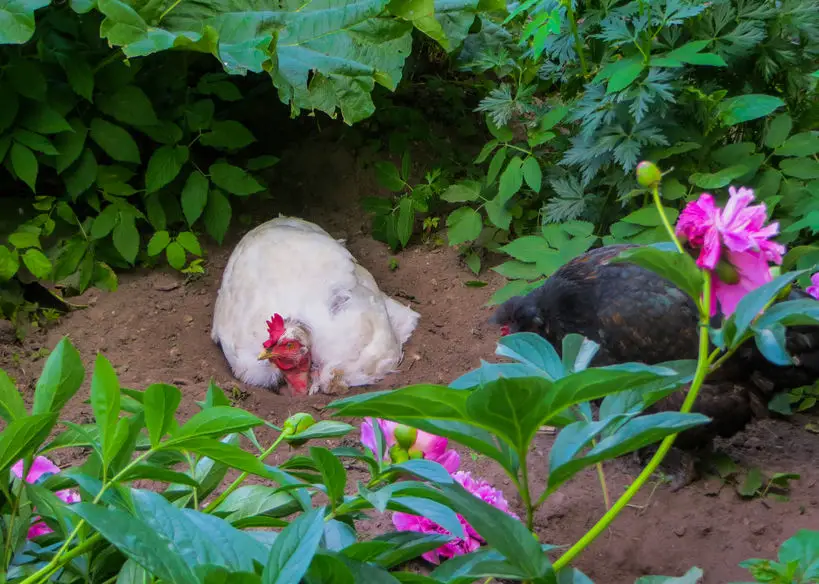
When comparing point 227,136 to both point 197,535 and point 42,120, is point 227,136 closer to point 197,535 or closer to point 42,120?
point 42,120

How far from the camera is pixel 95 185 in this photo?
10.5 feet

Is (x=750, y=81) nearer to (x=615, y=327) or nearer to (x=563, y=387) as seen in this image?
(x=615, y=327)

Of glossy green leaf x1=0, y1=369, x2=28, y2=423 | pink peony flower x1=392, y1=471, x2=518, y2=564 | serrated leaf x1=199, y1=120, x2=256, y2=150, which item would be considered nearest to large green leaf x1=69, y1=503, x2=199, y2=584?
glossy green leaf x1=0, y1=369, x2=28, y2=423

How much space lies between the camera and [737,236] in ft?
3.11

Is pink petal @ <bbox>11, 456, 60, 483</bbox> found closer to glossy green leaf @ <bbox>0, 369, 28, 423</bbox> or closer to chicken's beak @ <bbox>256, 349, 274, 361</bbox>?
glossy green leaf @ <bbox>0, 369, 28, 423</bbox>

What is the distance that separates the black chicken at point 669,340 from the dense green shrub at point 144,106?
1.12 metres

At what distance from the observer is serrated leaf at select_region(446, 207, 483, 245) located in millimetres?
3172

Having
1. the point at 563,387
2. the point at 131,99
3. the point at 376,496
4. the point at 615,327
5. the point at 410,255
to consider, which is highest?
the point at 563,387

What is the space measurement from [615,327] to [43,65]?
2342 millimetres

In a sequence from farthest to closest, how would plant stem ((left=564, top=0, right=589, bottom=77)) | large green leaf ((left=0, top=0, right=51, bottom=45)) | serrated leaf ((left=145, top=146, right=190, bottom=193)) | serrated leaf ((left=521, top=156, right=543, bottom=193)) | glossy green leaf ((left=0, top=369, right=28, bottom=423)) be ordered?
serrated leaf ((left=145, top=146, right=190, bottom=193)), serrated leaf ((left=521, top=156, right=543, bottom=193)), plant stem ((left=564, top=0, right=589, bottom=77)), large green leaf ((left=0, top=0, right=51, bottom=45)), glossy green leaf ((left=0, top=369, right=28, bottom=423))

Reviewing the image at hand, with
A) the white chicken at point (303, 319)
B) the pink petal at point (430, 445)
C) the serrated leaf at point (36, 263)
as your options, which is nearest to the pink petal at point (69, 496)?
the pink petal at point (430, 445)

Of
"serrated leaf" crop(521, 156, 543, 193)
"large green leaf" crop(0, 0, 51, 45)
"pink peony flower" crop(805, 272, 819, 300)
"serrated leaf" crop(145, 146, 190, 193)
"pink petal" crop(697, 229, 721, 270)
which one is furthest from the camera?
"serrated leaf" crop(145, 146, 190, 193)

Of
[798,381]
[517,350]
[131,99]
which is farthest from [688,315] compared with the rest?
[131,99]

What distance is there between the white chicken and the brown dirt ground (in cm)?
8
